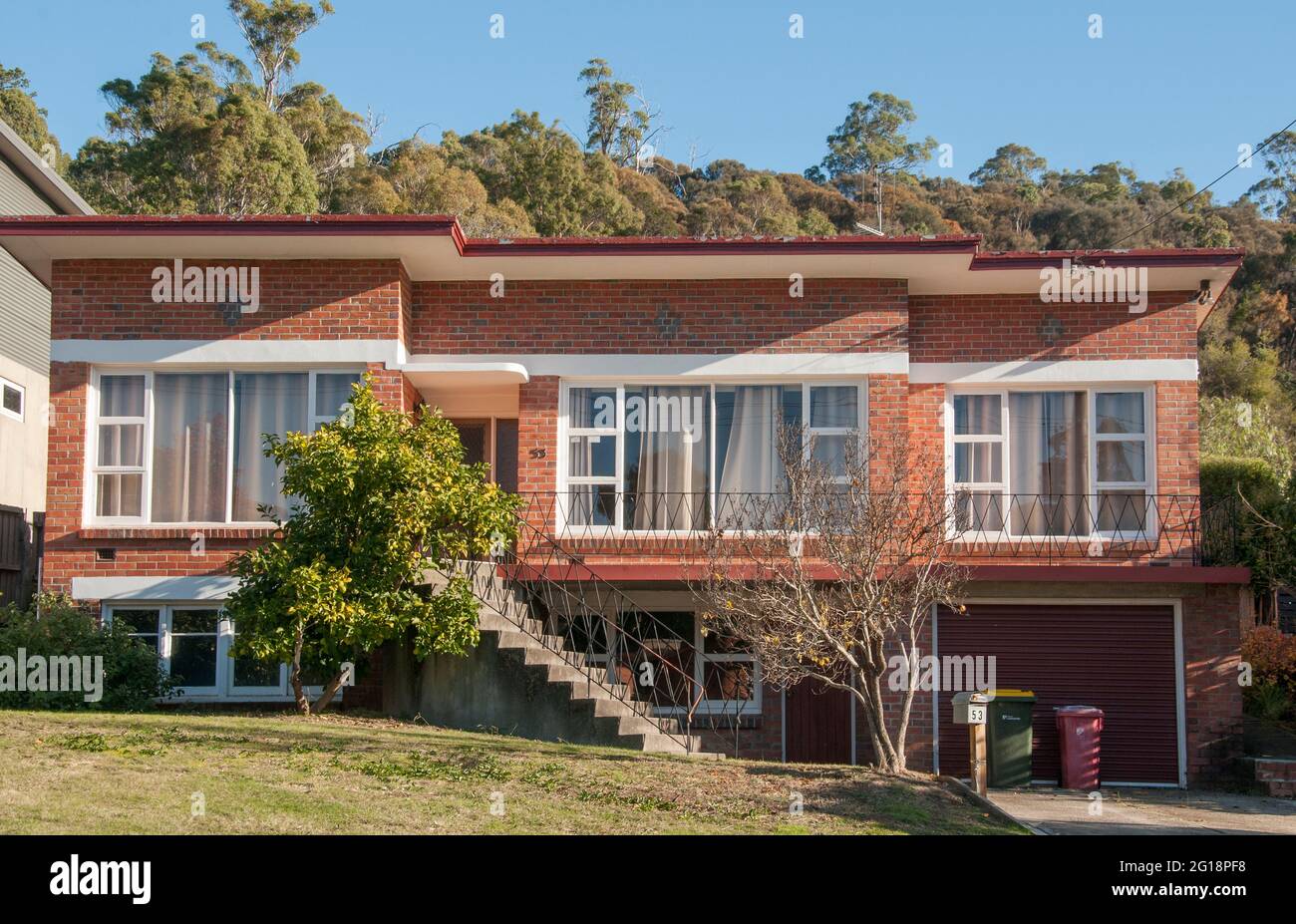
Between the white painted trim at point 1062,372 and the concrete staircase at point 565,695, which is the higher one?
the white painted trim at point 1062,372

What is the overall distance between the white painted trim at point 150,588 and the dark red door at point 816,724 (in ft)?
21.9

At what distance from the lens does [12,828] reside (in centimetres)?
796

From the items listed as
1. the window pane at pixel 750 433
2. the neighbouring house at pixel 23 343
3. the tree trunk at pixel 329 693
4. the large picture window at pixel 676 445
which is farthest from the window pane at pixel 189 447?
the neighbouring house at pixel 23 343

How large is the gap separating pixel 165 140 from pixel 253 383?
23.9 metres

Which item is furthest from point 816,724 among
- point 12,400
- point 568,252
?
point 12,400

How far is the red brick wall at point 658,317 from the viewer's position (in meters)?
16.1

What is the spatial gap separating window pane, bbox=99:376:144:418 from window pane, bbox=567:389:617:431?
200 inches

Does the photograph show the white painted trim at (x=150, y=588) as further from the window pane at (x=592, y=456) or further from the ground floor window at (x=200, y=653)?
the window pane at (x=592, y=456)

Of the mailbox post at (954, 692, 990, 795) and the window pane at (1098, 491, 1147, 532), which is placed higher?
the window pane at (1098, 491, 1147, 532)

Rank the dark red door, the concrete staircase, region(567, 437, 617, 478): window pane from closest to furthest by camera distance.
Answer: the concrete staircase
the dark red door
region(567, 437, 617, 478): window pane

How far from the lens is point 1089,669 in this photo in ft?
51.9

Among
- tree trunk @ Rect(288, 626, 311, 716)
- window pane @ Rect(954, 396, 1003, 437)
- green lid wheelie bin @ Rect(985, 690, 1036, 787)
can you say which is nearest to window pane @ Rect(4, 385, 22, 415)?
tree trunk @ Rect(288, 626, 311, 716)

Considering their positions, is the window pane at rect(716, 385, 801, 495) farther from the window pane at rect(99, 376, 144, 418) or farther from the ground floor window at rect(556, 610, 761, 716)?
the window pane at rect(99, 376, 144, 418)

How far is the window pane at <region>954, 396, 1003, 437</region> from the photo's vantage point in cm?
1656
